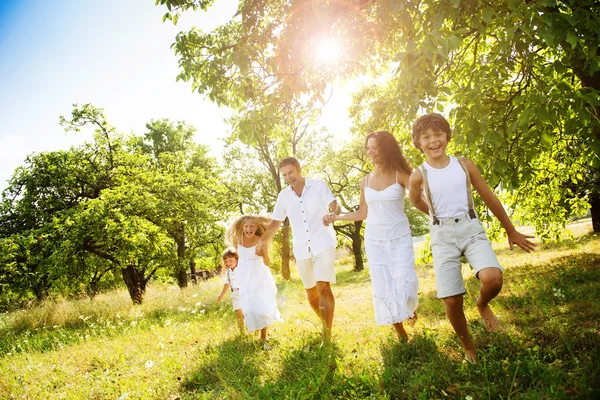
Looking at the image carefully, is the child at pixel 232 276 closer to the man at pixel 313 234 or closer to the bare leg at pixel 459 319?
the man at pixel 313 234

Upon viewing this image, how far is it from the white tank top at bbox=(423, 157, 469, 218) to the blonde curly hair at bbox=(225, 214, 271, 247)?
3172 millimetres

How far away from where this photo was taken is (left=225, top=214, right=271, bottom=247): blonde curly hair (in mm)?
5828

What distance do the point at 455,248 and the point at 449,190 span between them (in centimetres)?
53

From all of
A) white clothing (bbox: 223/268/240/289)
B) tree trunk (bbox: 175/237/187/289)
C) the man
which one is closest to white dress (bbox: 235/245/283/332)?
white clothing (bbox: 223/268/240/289)

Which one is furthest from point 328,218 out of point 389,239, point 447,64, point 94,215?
point 94,215

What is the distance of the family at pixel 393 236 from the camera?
319 centimetres

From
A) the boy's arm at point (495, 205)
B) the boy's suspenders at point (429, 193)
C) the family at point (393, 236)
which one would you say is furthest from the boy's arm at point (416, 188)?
the boy's arm at point (495, 205)

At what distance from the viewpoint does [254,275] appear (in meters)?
5.65

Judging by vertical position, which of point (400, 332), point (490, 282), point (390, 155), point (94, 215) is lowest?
point (400, 332)

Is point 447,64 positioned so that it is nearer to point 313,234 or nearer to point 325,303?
point 313,234

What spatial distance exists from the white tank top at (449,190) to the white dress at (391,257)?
31.0 inches

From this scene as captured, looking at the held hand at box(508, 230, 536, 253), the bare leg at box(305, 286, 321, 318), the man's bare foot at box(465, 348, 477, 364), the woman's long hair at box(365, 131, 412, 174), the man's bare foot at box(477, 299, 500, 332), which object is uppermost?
the woman's long hair at box(365, 131, 412, 174)

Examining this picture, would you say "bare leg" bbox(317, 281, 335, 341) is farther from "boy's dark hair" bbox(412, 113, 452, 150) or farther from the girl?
"boy's dark hair" bbox(412, 113, 452, 150)

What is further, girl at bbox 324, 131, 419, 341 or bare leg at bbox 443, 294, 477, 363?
girl at bbox 324, 131, 419, 341
